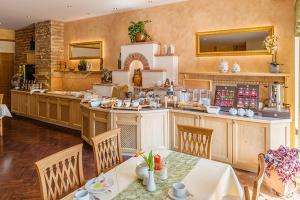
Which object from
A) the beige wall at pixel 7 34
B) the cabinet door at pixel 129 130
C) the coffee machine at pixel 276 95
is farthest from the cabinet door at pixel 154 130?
the beige wall at pixel 7 34

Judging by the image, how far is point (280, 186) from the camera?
334 cm

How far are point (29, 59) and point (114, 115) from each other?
6098mm

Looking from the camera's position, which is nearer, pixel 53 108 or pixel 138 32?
pixel 138 32

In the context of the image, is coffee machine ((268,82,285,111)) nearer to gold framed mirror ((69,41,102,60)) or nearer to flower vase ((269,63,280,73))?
flower vase ((269,63,280,73))

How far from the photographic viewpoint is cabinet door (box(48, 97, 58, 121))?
745cm

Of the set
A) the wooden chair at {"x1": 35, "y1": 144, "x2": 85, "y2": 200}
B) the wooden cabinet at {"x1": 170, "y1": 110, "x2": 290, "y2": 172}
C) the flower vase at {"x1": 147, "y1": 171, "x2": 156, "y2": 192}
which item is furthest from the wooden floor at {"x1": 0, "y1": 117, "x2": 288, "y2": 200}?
the flower vase at {"x1": 147, "y1": 171, "x2": 156, "y2": 192}

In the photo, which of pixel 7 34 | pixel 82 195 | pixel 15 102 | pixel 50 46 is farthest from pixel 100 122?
pixel 7 34

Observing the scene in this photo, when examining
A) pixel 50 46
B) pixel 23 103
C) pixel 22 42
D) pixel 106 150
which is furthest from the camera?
pixel 22 42

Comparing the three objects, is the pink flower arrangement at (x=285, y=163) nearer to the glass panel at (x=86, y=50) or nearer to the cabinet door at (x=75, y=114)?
the cabinet door at (x=75, y=114)

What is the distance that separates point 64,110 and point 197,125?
4.13m

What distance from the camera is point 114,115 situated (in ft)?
15.8

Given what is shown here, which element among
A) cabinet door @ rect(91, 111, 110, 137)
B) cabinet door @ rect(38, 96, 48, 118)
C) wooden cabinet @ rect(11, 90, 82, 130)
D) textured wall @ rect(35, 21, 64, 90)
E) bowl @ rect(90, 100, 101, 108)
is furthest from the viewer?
textured wall @ rect(35, 21, 64, 90)

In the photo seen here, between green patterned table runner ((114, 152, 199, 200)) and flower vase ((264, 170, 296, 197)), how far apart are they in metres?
1.48

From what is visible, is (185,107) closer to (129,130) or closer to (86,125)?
(129,130)
